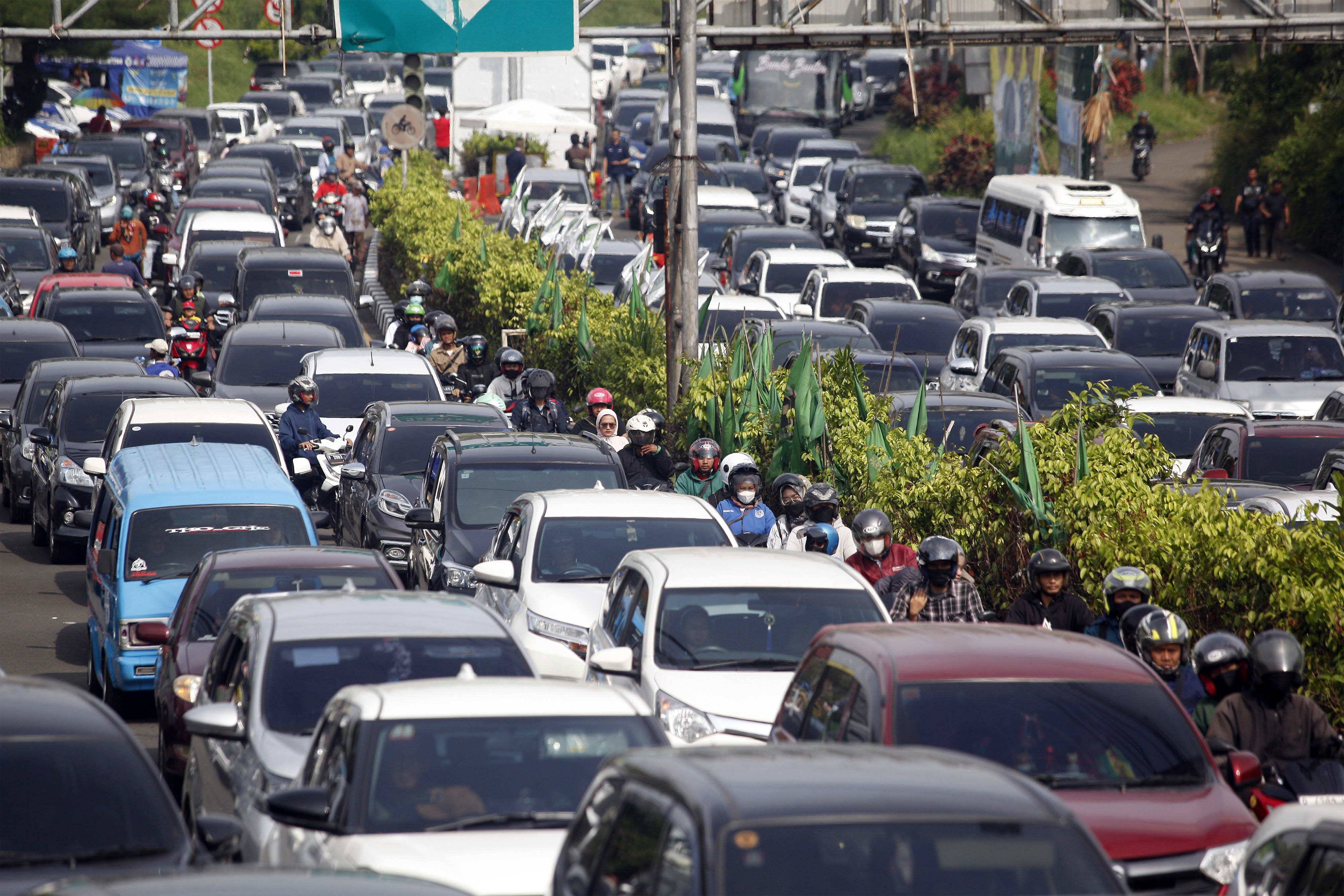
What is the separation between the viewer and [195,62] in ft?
288

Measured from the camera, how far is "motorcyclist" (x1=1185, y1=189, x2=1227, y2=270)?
34.3m

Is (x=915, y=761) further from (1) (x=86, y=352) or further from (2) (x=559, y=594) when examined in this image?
(1) (x=86, y=352)

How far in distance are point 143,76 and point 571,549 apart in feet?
199

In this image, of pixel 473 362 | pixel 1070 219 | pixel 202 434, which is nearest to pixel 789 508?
pixel 202 434

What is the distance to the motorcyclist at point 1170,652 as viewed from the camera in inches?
334

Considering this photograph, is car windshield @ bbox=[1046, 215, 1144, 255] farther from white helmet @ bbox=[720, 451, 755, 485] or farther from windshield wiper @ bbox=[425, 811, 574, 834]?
windshield wiper @ bbox=[425, 811, 574, 834]

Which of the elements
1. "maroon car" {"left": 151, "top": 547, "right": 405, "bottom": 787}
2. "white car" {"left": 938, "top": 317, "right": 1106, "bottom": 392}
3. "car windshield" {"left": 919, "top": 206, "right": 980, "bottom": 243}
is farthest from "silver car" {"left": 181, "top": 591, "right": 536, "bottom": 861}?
"car windshield" {"left": 919, "top": 206, "right": 980, "bottom": 243}

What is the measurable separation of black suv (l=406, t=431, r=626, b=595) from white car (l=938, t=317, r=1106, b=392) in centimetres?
829

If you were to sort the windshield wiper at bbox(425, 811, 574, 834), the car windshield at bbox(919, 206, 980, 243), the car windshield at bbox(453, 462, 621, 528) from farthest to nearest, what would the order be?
the car windshield at bbox(919, 206, 980, 243), the car windshield at bbox(453, 462, 621, 528), the windshield wiper at bbox(425, 811, 574, 834)

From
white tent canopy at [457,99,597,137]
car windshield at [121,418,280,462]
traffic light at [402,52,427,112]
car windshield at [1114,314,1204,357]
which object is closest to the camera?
car windshield at [121,418,280,462]

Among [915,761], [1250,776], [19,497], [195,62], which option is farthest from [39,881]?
[195,62]

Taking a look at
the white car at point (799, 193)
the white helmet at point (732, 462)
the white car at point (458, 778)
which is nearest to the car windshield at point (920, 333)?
the white helmet at point (732, 462)

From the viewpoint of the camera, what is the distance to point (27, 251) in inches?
1254

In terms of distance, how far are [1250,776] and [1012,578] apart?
476 centimetres
